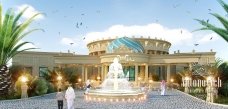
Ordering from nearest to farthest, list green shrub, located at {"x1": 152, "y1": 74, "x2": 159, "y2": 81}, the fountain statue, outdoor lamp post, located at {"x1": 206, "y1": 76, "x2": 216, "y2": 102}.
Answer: outdoor lamp post, located at {"x1": 206, "y1": 76, "x2": 216, "y2": 102}
the fountain statue
green shrub, located at {"x1": 152, "y1": 74, "x2": 159, "y2": 81}

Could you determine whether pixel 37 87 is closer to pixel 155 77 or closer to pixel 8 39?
pixel 8 39

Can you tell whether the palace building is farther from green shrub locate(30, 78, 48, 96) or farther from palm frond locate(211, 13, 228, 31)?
palm frond locate(211, 13, 228, 31)

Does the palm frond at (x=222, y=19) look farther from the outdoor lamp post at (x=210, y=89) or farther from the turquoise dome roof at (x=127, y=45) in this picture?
the turquoise dome roof at (x=127, y=45)

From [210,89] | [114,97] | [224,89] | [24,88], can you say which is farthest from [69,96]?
[224,89]

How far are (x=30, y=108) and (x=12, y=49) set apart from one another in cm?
961

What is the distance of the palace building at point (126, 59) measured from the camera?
5347 centimetres

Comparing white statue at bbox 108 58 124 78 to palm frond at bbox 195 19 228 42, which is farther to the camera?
white statue at bbox 108 58 124 78

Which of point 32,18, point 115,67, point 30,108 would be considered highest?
point 32,18

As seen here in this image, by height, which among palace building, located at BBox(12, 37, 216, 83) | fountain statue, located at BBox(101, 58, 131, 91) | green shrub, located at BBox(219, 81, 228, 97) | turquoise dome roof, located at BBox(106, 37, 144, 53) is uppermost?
turquoise dome roof, located at BBox(106, 37, 144, 53)

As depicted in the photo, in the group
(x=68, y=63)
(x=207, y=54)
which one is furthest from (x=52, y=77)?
(x=207, y=54)

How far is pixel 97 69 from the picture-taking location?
68.1 m

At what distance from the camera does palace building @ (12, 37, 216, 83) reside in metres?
53.5

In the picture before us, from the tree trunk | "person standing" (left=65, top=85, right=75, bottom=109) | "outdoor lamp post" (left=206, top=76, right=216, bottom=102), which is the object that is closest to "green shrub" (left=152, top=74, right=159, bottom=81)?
"outdoor lamp post" (left=206, top=76, right=216, bottom=102)

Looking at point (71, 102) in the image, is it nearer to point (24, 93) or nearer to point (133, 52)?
point (24, 93)
